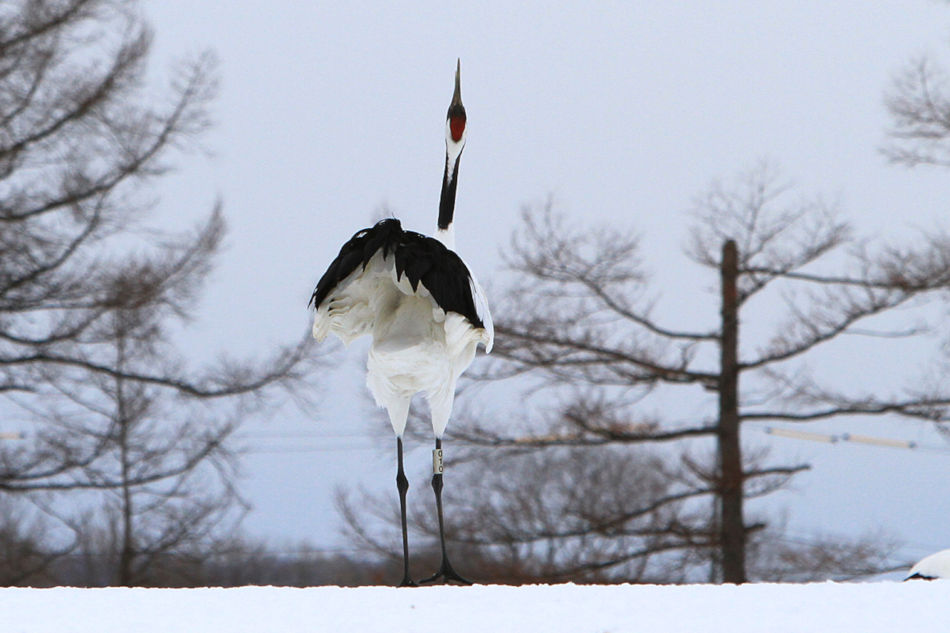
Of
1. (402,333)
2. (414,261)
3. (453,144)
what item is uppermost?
(453,144)

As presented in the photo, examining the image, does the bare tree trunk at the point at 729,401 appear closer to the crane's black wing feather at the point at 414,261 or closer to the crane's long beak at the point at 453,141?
the crane's long beak at the point at 453,141

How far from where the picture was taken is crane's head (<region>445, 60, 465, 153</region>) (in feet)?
22.9

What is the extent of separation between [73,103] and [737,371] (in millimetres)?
7330

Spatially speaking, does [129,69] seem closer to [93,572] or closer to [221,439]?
[221,439]

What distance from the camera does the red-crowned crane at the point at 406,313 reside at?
18.6ft

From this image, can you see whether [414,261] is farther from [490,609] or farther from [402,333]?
[490,609]

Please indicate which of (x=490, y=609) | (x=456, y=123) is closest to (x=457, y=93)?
(x=456, y=123)

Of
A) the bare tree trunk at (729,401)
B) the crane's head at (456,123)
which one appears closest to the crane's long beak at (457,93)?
the crane's head at (456,123)

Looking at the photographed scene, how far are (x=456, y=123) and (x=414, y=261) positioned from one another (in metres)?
1.61

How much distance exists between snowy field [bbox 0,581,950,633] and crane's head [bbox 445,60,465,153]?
11.5ft

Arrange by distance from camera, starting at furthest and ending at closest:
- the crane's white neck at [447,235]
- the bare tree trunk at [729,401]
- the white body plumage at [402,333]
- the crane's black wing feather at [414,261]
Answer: the bare tree trunk at [729,401], the crane's white neck at [447,235], the white body plumage at [402,333], the crane's black wing feather at [414,261]

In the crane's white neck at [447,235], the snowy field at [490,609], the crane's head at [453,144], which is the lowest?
the snowy field at [490,609]

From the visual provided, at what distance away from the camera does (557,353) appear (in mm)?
13242

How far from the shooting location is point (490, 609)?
356 centimetres
